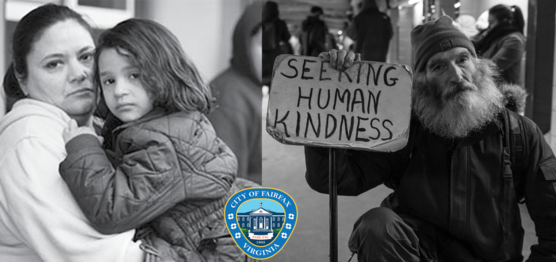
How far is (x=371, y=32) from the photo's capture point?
189 inches

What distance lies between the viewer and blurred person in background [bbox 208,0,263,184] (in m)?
2.02

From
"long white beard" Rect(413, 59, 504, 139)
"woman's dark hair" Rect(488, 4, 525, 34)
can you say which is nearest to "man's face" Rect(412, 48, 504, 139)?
"long white beard" Rect(413, 59, 504, 139)

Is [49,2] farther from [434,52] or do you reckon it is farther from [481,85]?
[481,85]

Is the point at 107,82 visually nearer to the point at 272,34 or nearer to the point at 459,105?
the point at 459,105

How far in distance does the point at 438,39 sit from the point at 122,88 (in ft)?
3.33

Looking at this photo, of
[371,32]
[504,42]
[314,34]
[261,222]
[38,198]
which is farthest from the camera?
[314,34]

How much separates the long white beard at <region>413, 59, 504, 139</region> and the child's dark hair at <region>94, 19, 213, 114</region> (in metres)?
0.75

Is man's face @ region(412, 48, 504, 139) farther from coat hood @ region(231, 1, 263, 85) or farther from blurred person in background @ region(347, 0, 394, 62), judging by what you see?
→ blurred person in background @ region(347, 0, 394, 62)

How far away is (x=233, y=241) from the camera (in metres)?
2.09

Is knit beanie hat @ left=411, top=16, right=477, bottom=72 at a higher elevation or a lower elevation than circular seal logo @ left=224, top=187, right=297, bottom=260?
higher

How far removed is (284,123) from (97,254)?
65 centimetres

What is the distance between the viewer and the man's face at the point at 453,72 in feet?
7.19

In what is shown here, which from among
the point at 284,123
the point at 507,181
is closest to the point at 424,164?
the point at 507,181

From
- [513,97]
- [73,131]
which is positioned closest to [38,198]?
[73,131]
